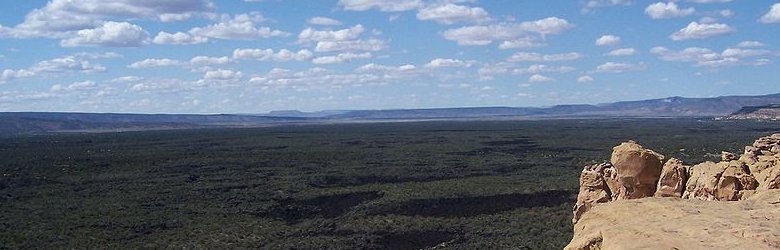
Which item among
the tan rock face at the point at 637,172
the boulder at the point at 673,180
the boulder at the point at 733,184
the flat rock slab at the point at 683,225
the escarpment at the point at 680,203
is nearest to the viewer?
the flat rock slab at the point at 683,225

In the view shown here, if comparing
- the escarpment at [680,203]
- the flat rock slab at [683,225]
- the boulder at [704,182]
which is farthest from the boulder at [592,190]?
the flat rock slab at [683,225]

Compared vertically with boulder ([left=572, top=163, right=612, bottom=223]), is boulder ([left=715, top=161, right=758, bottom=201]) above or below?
above

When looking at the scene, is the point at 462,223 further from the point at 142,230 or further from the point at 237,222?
the point at 142,230

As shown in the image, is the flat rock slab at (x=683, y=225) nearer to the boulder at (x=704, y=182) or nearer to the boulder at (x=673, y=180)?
the boulder at (x=704, y=182)

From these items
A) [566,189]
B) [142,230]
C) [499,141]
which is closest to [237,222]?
[142,230]

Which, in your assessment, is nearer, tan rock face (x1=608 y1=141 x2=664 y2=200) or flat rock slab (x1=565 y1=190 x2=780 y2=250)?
flat rock slab (x1=565 y1=190 x2=780 y2=250)

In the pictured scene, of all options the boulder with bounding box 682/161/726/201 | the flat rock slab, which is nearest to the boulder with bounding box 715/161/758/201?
the boulder with bounding box 682/161/726/201

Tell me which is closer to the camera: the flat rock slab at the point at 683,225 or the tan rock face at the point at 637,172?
the flat rock slab at the point at 683,225

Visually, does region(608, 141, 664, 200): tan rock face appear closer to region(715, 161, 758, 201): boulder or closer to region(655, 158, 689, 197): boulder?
region(655, 158, 689, 197): boulder
